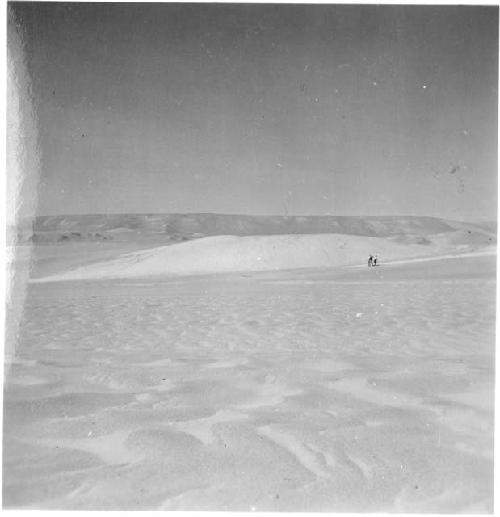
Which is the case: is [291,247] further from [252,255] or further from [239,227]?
[239,227]

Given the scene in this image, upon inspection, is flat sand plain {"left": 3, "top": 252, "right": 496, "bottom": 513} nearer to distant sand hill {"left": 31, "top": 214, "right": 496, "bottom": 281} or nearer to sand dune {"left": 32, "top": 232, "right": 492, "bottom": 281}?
distant sand hill {"left": 31, "top": 214, "right": 496, "bottom": 281}

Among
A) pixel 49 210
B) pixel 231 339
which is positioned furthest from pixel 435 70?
pixel 49 210

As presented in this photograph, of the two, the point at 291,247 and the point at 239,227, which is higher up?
the point at 239,227

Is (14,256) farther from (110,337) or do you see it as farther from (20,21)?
(20,21)

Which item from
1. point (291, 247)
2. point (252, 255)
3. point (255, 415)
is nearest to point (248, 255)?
point (252, 255)

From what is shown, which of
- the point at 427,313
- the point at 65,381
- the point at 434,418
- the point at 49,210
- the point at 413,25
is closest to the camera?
the point at 434,418

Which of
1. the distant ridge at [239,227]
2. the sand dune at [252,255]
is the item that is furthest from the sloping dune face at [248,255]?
the distant ridge at [239,227]

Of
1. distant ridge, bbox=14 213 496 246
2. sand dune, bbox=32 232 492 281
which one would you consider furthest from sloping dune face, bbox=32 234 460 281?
distant ridge, bbox=14 213 496 246
